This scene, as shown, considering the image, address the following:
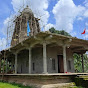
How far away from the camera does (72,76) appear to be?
36.0 ft

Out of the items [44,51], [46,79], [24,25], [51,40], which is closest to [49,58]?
[51,40]

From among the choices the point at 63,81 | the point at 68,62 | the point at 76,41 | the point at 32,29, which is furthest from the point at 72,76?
the point at 32,29

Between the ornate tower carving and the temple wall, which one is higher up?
Answer: the ornate tower carving

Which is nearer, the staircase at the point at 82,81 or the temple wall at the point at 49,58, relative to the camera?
the staircase at the point at 82,81

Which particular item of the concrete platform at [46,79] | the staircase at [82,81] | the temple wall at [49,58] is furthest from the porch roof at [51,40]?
the staircase at [82,81]

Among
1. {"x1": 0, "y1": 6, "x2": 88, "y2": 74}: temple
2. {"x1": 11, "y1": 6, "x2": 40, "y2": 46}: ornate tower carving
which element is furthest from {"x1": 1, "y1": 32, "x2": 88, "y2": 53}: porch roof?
{"x1": 11, "y1": 6, "x2": 40, "y2": 46}: ornate tower carving

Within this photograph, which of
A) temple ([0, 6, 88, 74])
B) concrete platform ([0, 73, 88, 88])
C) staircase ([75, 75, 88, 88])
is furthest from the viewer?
temple ([0, 6, 88, 74])

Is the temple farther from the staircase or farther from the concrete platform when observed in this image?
the staircase

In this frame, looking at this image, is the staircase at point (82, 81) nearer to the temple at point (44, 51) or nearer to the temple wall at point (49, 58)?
the temple at point (44, 51)

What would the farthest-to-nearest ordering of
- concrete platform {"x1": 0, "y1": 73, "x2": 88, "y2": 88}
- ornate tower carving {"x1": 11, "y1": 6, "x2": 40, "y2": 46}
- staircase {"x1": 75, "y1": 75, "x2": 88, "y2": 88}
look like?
1. ornate tower carving {"x1": 11, "y1": 6, "x2": 40, "y2": 46}
2. concrete platform {"x1": 0, "y1": 73, "x2": 88, "y2": 88}
3. staircase {"x1": 75, "y1": 75, "x2": 88, "y2": 88}

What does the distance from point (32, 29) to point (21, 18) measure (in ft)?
8.79

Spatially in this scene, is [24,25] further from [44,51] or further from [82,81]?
[82,81]

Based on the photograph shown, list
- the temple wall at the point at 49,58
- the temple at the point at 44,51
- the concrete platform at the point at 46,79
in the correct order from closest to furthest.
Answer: the concrete platform at the point at 46,79
the temple at the point at 44,51
the temple wall at the point at 49,58

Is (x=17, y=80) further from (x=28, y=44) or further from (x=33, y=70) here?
(x=28, y=44)
